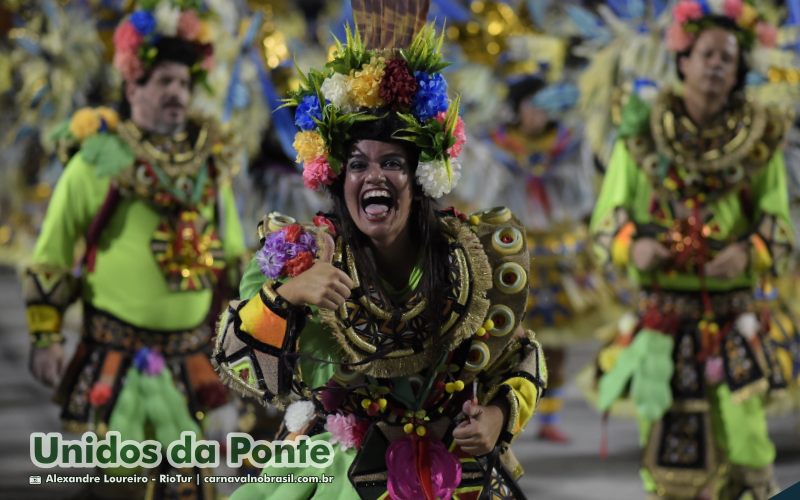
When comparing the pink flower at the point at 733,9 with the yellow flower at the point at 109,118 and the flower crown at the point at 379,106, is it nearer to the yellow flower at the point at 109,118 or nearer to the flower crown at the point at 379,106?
the yellow flower at the point at 109,118

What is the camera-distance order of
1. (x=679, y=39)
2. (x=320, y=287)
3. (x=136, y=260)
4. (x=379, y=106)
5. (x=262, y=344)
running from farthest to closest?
(x=679, y=39)
(x=136, y=260)
(x=379, y=106)
(x=262, y=344)
(x=320, y=287)

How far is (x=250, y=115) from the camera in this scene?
7949 millimetres

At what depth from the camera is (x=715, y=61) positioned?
5637 mm

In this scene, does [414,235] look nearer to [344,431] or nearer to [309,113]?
[309,113]

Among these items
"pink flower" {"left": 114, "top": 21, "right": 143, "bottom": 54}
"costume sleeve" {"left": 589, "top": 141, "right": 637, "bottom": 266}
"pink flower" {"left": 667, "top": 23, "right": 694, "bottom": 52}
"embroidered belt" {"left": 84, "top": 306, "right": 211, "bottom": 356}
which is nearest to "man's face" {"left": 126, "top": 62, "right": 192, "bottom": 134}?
"pink flower" {"left": 114, "top": 21, "right": 143, "bottom": 54}

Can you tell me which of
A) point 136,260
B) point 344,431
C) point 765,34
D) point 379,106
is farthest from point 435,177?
point 765,34

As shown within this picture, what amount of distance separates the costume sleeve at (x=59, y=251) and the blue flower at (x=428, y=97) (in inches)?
94.3

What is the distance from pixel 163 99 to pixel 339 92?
7.67 ft

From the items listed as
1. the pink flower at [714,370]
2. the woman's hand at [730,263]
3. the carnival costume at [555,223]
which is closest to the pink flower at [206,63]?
the woman's hand at [730,263]

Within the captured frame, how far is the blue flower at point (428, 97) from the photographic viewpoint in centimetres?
334

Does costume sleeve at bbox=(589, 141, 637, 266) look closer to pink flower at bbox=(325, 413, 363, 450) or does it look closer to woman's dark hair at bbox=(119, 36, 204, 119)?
woman's dark hair at bbox=(119, 36, 204, 119)

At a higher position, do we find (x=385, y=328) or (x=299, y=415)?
(x=385, y=328)

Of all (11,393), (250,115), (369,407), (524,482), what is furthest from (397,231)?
(11,393)

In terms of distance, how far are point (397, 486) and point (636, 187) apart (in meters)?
2.82
